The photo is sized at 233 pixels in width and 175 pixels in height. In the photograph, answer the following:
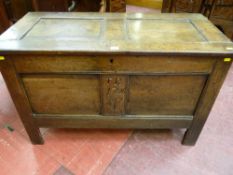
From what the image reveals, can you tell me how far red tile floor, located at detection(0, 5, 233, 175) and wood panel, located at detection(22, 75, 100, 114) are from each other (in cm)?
32

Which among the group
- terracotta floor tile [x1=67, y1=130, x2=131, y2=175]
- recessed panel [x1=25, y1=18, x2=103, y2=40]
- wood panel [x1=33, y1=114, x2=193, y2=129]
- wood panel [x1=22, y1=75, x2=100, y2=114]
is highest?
recessed panel [x1=25, y1=18, x2=103, y2=40]

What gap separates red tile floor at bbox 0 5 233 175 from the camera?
3.81 feet

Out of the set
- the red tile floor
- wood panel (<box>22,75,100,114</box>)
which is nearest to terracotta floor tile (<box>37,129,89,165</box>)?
the red tile floor

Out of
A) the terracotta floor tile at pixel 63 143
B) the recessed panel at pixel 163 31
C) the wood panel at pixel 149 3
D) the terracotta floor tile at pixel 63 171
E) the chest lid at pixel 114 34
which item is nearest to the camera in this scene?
the chest lid at pixel 114 34

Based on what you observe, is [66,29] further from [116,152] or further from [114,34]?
[116,152]

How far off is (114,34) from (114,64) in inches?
7.8

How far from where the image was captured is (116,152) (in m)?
1.26

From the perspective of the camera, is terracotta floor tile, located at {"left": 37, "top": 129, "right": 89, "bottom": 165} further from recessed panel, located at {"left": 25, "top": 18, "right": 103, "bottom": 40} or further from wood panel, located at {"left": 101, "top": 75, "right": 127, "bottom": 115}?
recessed panel, located at {"left": 25, "top": 18, "right": 103, "bottom": 40}

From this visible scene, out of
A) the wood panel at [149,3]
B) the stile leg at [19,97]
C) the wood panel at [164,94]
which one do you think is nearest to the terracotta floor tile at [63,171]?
the stile leg at [19,97]

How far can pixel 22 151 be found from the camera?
1253 millimetres

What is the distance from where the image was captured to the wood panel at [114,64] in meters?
0.88

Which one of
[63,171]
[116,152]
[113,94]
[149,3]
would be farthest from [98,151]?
[149,3]

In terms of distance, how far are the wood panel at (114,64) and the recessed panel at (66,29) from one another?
0.48 feet

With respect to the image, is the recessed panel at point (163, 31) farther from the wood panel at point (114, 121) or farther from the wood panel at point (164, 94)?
the wood panel at point (114, 121)
